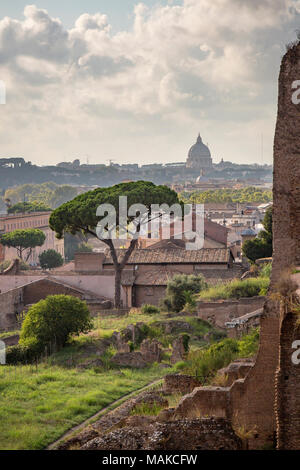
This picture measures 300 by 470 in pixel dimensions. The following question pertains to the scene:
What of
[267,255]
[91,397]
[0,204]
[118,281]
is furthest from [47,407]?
[0,204]

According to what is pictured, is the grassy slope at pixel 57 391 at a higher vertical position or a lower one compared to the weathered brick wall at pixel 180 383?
lower

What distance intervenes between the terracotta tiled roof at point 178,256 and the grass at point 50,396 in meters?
Result: 12.4

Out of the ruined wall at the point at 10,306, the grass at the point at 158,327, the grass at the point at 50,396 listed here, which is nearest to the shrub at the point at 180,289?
the grass at the point at 158,327

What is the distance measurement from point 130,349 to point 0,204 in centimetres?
12553

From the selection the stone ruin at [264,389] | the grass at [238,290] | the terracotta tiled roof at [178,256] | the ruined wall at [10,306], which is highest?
the stone ruin at [264,389]

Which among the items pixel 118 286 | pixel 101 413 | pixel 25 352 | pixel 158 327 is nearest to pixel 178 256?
pixel 118 286

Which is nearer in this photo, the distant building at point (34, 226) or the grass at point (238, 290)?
the grass at point (238, 290)

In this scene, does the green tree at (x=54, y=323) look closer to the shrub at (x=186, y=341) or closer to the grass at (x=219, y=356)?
the shrub at (x=186, y=341)

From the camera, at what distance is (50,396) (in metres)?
12.4

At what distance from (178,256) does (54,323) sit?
11.2m

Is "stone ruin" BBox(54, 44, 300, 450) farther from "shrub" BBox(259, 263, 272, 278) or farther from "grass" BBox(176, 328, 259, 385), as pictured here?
"shrub" BBox(259, 263, 272, 278)

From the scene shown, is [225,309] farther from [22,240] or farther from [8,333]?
[22,240]

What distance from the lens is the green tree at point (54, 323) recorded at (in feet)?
56.0

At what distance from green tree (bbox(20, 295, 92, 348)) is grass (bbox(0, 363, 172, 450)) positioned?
4.78 feet
